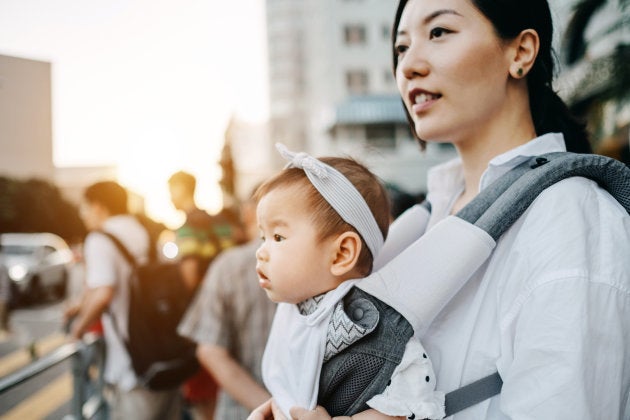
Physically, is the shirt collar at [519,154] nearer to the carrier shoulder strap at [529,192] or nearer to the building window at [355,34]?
the carrier shoulder strap at [529,192]

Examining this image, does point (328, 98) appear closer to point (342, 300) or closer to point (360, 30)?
point (360, 30)

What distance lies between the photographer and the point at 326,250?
1.22 meters

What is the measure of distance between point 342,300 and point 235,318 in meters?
1.25

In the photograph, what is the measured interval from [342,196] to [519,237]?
0.42m

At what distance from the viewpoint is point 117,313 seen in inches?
129

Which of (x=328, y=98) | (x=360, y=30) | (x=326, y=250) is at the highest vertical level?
(x=360, y=30)

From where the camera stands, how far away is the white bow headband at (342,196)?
4.00 feet

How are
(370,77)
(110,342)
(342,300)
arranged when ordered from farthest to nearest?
(370,77) < (110,342) < (342,300)

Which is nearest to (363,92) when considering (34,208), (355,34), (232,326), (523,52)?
(355,34)

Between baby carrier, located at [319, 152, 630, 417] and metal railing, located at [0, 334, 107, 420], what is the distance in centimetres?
149

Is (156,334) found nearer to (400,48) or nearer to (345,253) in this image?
(345,253)

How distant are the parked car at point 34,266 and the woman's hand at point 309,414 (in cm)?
1196

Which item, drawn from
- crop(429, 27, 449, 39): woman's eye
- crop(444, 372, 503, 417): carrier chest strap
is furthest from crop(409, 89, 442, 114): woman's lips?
crop(444, 372, 503, 417): carrier chest strap

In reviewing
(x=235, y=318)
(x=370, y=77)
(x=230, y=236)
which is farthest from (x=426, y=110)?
(x=370, y=77)
